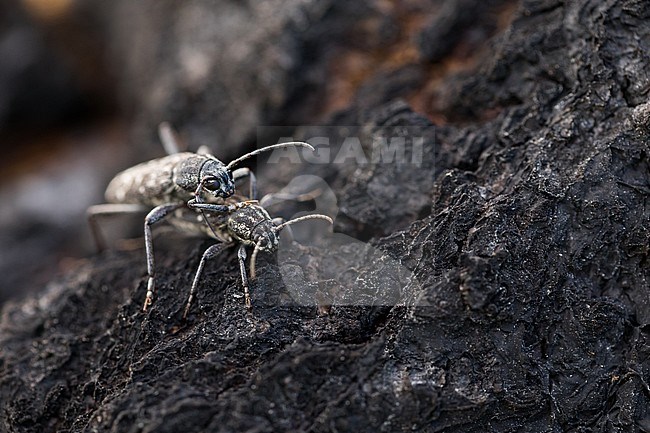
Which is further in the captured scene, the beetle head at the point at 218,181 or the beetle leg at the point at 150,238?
the beetle head at the point at 218,181

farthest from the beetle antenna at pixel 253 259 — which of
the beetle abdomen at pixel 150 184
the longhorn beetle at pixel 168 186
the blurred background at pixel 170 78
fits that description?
the blurred background at pixel 170 78

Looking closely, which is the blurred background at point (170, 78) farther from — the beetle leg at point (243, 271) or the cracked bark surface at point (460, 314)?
the beetle leg at point (243, 271)

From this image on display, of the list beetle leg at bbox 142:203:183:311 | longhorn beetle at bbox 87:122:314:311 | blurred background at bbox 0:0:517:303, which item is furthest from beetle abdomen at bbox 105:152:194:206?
blurred background at bbox 0:0:517:303

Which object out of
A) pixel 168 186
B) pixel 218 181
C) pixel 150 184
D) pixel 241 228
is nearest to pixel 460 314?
pixel 241 228

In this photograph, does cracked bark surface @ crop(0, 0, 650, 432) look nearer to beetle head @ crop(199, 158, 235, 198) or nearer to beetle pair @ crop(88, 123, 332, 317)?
beetle pair @ crop(88, 123, 332, 317)

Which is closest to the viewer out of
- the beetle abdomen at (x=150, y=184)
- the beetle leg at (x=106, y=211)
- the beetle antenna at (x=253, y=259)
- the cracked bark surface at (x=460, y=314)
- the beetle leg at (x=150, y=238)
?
the cracked bark surface at (x=460, y=314)

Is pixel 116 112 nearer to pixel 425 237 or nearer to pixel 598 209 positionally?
pixel 425 237

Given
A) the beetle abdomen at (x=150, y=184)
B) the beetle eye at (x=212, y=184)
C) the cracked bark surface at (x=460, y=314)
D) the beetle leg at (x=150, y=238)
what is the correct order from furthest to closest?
the beetle abdomen at (x=150, y=184)
the beetle eye at (x=212, y=184)
the beetle leg at (x=150, y=238)
the cracked bark surface at (x=460, y=314)
